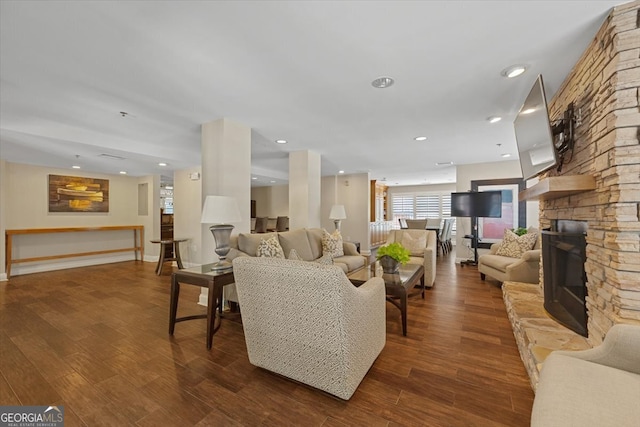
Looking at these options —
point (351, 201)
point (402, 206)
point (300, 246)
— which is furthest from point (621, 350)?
point (402, 206)

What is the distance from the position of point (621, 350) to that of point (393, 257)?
1.87m

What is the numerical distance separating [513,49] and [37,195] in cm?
815

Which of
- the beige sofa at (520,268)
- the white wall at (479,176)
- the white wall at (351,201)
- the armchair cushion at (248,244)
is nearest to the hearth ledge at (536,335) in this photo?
the beige sofa at (520,268)

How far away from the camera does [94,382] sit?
187 centimetres

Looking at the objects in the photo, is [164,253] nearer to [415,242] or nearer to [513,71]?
[415,242]

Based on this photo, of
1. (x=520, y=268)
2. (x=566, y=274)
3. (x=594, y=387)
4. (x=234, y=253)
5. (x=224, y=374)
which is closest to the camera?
(x=594, y=387)

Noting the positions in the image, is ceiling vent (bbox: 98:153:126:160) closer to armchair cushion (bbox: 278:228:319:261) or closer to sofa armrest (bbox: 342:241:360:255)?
armchair cushion (bbox: 278:228:319:261)

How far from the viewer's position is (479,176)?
6.24 metres

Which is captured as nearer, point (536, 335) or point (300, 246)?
point (536, 335)

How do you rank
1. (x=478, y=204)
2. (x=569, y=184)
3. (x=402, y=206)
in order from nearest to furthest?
(x=569, y=184), (x=478, y=204), (x=402, y=206)

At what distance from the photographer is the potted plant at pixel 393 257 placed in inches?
116

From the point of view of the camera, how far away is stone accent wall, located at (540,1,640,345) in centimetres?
151

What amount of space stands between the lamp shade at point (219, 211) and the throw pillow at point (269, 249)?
64 centimetres

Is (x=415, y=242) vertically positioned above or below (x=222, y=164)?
below
